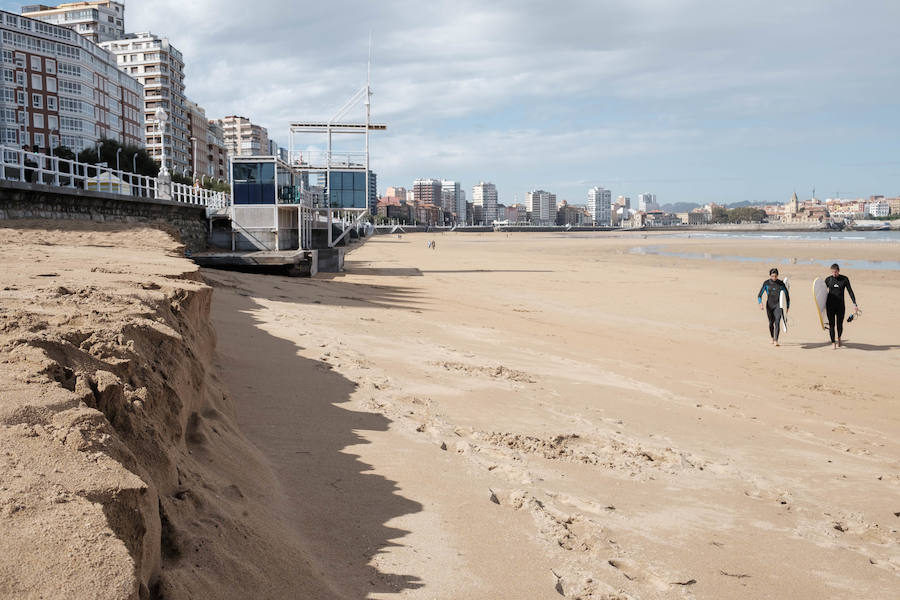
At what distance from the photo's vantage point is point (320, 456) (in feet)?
15.9

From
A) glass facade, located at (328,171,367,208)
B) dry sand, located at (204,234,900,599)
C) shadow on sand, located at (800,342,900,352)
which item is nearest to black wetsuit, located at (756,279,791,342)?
shadow on sand, located at (800,342,900,352)

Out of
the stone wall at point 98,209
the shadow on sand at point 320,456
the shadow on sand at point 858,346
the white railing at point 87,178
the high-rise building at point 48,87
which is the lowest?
the shadow on sand at point 858,346

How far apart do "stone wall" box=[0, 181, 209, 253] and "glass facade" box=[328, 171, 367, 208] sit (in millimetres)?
8126

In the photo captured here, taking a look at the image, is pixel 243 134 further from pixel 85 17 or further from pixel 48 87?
pixel 48 87

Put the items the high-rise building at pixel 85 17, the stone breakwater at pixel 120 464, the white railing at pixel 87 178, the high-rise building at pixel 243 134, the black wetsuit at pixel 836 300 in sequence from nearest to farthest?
the stone breakwater at pixel 120 464 < the black wetsuit at pixel 836 300 < the white railing at pixel 87 178 < the high-rise building at pixel 85 17 < the high-rise building at pixel 243 134

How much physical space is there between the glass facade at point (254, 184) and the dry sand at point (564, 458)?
50.8 feet

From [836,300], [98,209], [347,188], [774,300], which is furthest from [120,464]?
[347,188]

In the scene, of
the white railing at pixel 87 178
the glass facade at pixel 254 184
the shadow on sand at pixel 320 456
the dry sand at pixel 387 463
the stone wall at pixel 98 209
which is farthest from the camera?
the glass facade at pixel 254 184

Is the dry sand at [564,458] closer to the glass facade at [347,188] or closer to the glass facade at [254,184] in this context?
the glass facade at [254,184]

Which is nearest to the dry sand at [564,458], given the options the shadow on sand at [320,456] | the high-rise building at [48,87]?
the shadow on sand at [320,456]

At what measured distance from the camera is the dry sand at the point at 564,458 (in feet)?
12.3

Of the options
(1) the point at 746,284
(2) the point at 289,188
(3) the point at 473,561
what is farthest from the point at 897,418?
(2) the point at 289,188

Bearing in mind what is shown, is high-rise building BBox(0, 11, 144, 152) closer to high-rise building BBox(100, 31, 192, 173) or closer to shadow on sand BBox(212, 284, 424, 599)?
high-rise building BBox(100, 31, 192, 173)

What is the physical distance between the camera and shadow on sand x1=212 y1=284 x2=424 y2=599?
3438 mm
